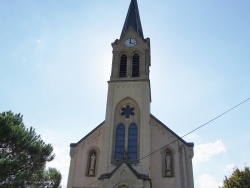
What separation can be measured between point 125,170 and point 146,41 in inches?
499

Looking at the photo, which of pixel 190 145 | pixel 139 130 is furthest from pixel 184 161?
pixel 139 130

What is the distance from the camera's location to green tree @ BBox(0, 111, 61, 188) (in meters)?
18.5

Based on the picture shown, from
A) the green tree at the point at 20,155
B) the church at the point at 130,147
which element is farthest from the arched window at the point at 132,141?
the green tree at the point at 20,155

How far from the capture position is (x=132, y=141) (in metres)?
23.8

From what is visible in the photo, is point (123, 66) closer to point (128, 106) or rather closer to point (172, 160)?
point (128, 106)

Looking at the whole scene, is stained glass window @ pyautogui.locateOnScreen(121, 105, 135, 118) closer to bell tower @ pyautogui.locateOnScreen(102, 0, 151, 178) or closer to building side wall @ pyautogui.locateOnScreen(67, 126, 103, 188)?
bell tower @ pyautogui.locateOnScreen(102, 0, 151, 178)

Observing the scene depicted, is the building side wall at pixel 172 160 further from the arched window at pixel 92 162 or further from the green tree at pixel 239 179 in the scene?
the arched window at pixel 92 162

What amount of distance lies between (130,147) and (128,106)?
12.2 ft

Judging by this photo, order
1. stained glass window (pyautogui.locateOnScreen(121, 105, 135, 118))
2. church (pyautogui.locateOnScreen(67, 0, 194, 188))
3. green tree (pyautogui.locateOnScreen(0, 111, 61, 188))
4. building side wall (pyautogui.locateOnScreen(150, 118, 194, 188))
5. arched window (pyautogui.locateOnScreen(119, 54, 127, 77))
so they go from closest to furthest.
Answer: green tree (pyautogui.locateOnScreen(0, 111, 61, 188))
church (pyautogui.locateOnScreen(67, 0, 194, 188))
building side wall (pyautogui.locateOnScreen(150, 118, 194, 188))
stained glass window (pyautogui.locateOnScreen(121, 105, 135, 118))
arched window (pyautogui.locateOnScreen(119, 54, 127, 77))

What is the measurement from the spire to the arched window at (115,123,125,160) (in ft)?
33.9

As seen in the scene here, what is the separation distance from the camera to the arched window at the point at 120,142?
23219mm

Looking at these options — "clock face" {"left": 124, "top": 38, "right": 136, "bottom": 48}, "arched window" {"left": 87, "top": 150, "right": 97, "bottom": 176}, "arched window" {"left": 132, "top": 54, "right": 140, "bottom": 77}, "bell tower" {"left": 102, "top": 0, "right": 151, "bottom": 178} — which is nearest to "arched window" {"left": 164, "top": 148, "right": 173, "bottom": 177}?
"bell tower" {"left": 102, "top": 0, "right": 151, "bottom": 178}

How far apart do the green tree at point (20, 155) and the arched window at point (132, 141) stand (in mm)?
5739

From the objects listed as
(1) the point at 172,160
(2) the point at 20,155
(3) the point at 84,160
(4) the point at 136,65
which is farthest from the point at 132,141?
(2) the point at 20,155
